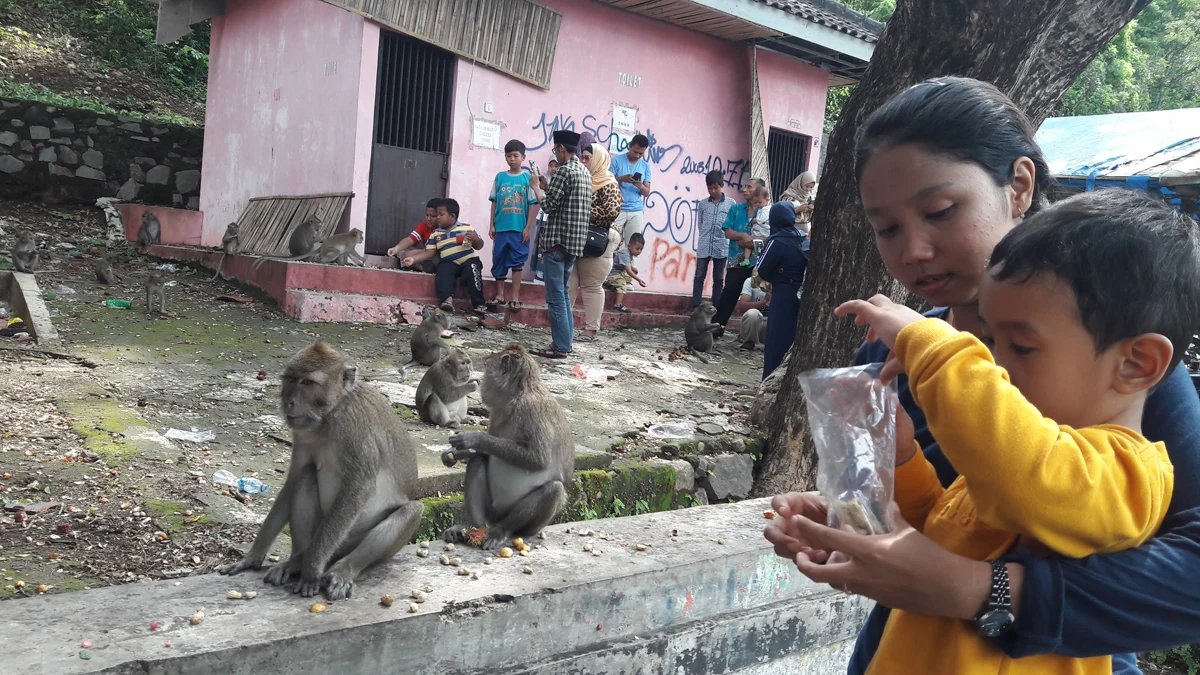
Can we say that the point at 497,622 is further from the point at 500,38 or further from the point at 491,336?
the point at 500,38

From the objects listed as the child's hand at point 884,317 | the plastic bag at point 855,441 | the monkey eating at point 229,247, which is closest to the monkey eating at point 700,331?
the monkey eating at point 229,247

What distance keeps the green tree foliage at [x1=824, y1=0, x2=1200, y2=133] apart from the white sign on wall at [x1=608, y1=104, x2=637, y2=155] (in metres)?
8.81

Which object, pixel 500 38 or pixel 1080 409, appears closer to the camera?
pixel 1080 409

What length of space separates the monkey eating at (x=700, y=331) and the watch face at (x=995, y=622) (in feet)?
29.3

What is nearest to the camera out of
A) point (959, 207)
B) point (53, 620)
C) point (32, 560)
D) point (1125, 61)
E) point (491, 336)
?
point (959, 207)

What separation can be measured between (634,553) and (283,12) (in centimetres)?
1140

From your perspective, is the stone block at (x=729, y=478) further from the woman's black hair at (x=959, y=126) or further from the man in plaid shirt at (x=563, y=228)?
the woman's black hair at (x=959, y=126)

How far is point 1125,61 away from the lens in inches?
808

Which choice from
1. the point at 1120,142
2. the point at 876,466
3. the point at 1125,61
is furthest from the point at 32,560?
the point at 1125,61

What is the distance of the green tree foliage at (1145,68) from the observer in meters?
20.4

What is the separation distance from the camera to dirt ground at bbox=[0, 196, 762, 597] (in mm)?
3955

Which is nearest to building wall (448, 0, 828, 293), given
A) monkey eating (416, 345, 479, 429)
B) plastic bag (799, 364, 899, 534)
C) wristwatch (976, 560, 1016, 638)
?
monkey eating (416, 345, 479, 429)

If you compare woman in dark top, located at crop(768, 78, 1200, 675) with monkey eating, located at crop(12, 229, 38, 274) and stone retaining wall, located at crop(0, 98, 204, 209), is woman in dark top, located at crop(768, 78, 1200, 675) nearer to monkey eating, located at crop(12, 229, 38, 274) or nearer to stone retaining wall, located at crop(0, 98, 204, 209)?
monkey eating, located at crop(12, 229, 38, 274)

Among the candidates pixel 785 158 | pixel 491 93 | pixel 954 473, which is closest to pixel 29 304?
pixel 491 93
